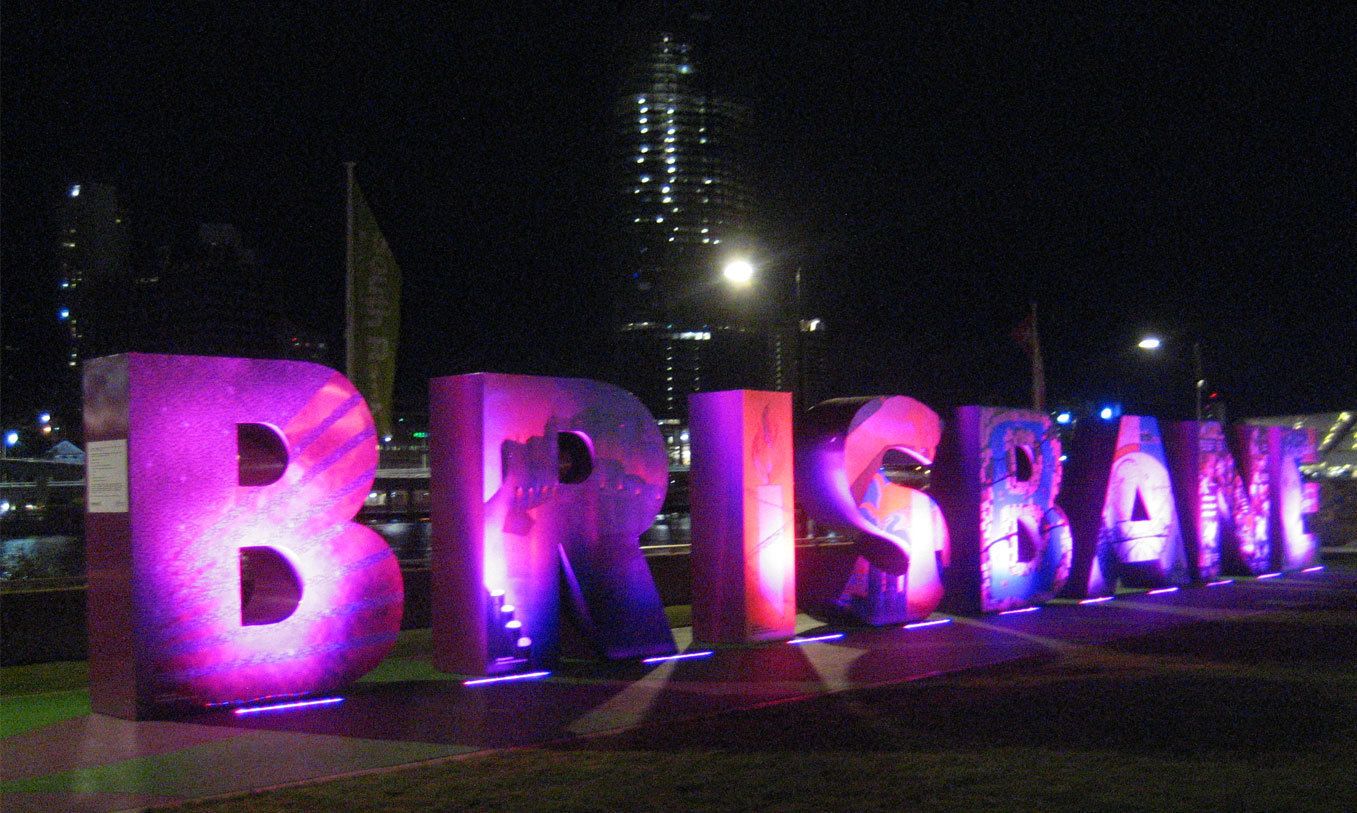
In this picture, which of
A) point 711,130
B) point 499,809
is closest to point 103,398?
point 499,809

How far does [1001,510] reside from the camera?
16359mm

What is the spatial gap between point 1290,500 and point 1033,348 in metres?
5.61

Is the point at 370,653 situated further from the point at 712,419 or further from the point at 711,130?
the point at 711,130

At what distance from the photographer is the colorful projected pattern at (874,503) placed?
14.7 m

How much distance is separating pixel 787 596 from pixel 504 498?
4110 mm

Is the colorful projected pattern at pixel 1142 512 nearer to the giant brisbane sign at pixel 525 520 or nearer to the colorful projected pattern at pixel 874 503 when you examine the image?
the giant brisbane sign at pixel 525 520

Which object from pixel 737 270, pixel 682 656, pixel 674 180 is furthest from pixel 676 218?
pixel 682 656

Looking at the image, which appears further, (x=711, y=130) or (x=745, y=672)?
(x=711, y=130)

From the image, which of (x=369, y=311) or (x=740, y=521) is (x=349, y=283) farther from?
(x=740, y=521)

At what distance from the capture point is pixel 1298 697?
10.2 metres

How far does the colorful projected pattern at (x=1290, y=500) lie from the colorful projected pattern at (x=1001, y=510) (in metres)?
7.78

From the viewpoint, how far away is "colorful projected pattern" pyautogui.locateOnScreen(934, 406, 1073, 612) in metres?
16.1

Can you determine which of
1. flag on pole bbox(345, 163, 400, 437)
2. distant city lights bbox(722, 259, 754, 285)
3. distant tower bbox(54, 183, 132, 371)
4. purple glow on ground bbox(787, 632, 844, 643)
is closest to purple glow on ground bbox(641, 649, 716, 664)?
purple glow on ground bbox(787, 632, 844, 643)

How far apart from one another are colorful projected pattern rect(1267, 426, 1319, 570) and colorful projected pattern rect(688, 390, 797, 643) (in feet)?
42.5
